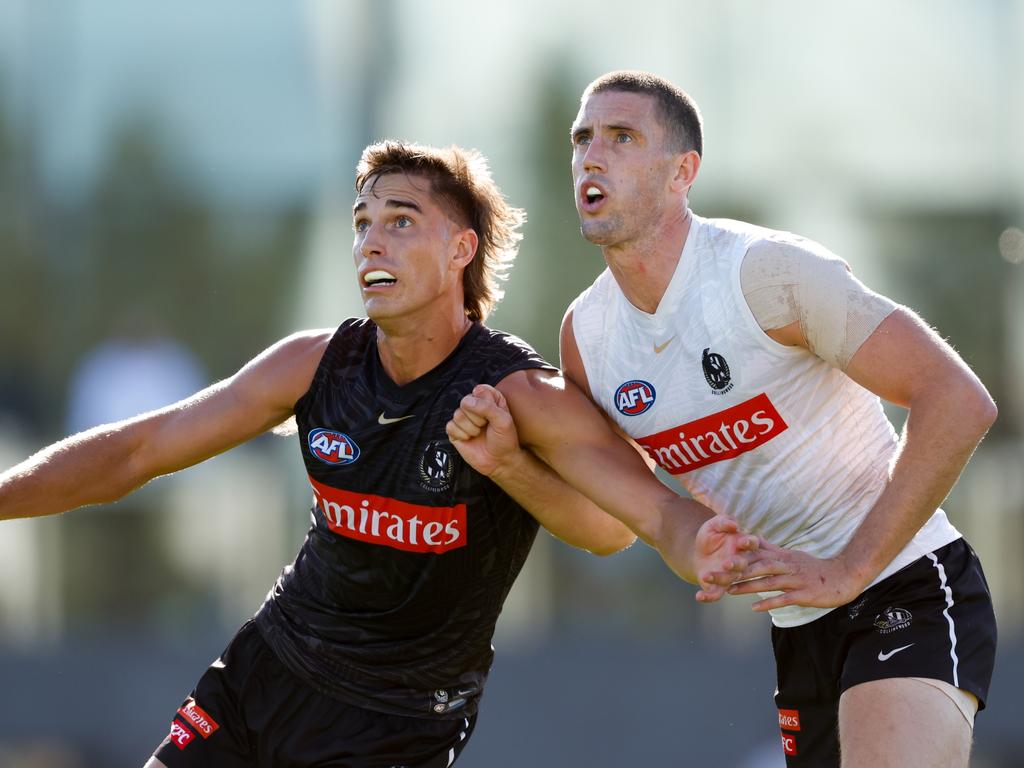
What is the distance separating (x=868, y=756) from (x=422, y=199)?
239 centimetres

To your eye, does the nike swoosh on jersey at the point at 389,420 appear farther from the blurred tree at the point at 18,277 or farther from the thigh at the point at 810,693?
the blurred tree at the point at 18,277

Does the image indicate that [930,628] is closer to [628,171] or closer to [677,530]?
[677,530]

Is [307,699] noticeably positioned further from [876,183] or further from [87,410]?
[876,183]

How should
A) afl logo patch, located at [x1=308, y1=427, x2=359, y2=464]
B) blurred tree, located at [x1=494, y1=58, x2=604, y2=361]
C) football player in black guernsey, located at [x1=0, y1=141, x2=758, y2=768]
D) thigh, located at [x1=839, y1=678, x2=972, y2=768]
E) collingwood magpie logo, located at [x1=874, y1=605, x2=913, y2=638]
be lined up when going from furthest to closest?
blurred tree, located at [x1=494, y1=58, x2=604, y2=361]
afl logo patch, located at [x1=308, y1=427, x2=359, y2=464]
football player in black guernsey, located at [x1=0, y1=141, x2=758, y2=768]
collingwood magpie logo, located at [x1=874, y1=605, x2=913, y2=638]
thigh, located at [x1=839, y1=678, x2=972, y2=768]

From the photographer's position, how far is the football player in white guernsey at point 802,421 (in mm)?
4422

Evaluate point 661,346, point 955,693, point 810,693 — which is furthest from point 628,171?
point 955,693

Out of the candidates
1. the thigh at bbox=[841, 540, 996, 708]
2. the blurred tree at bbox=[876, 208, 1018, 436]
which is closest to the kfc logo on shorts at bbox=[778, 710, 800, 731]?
the thigh at bbox=[841, 540, 996, 708]

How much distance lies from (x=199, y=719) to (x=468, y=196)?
206 centimetres

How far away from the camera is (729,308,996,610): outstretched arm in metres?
4.39

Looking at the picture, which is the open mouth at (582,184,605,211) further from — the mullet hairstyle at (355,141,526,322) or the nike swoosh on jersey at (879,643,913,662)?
the nike swoosh on jersey at (879,643,913,662)

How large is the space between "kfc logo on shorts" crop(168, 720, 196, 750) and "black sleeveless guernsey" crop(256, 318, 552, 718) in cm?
40

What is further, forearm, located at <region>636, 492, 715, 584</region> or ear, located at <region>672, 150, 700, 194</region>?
ear, located at <region>672, 150, 700, 194</region>

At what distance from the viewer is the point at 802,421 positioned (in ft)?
15.8

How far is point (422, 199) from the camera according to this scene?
534 cm
